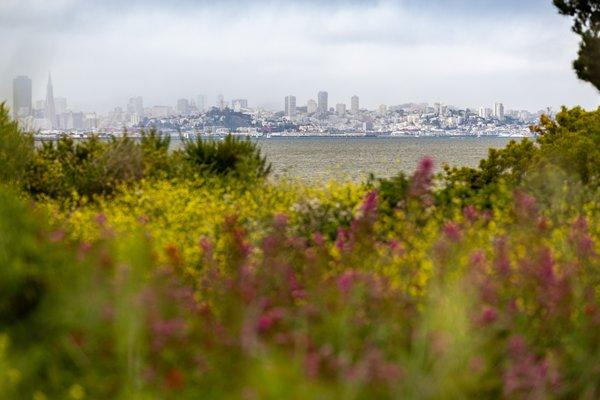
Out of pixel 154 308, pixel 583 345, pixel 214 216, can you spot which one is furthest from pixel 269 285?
pixel 214 216

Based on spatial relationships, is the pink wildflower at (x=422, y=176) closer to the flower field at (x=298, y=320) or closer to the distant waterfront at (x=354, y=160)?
the flower field at (x=298, y=320)

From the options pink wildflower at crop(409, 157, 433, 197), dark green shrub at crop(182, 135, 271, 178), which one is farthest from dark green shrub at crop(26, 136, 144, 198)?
pink wildflower at crop(409, 157, 433, 197)

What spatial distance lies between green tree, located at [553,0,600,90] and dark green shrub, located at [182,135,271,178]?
6.70 metres

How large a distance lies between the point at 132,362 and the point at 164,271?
84 cm

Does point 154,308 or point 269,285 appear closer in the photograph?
point 154,308

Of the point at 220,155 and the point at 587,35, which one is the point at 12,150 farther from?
the point at 587,35

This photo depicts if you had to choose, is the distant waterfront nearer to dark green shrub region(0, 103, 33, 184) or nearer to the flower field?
dark green shrub region(0, 103, 33, 184)

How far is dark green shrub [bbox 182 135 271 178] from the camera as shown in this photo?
50.5 ft

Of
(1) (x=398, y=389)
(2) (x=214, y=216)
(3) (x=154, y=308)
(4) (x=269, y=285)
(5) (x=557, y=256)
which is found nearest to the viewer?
(1) (x=398, y=389)

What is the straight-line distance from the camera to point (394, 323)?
12.5ft

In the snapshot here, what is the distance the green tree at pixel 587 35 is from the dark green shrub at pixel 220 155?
22.0 feet

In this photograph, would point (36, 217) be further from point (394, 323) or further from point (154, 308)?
point (394, 323)

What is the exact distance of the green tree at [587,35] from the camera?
16969 millimetres

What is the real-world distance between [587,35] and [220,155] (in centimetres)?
778
